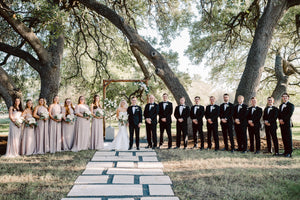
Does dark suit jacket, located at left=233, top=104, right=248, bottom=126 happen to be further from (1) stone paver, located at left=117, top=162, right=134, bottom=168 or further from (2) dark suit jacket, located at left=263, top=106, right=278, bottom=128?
(1) stone paver, located at left=117, top=162, right=134, bottom=168

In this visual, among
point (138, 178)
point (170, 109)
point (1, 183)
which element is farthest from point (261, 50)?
point (1, 183)

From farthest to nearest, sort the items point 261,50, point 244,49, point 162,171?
point 244,49 → point 261,50 → point 162,171

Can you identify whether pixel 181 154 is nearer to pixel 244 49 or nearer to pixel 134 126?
pixel 134 126

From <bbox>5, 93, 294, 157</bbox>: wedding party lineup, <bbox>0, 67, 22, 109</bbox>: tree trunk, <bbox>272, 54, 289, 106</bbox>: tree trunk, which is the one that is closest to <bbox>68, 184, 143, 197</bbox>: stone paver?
<bbox>5, 93, 294, 157</bbox>: wedding party lineup

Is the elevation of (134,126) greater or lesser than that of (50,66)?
lesser

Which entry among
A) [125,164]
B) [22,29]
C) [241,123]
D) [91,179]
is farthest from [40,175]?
[22,29]

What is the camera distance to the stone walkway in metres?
3.71

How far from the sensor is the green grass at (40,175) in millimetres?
3816

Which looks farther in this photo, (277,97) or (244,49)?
(244,49)

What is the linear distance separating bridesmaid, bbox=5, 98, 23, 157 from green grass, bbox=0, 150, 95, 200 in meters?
0.43

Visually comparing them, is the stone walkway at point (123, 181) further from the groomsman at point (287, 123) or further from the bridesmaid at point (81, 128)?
the groomsman at point (287, 123)

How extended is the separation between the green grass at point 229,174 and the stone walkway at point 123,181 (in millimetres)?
246

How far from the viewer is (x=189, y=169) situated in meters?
5.29

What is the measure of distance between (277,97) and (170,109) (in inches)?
220
